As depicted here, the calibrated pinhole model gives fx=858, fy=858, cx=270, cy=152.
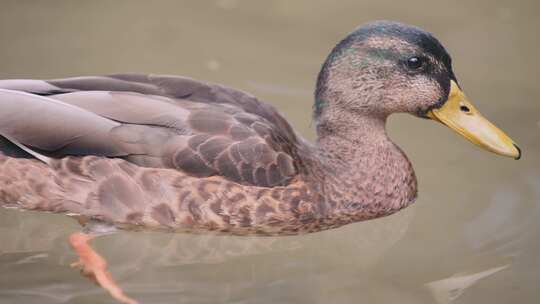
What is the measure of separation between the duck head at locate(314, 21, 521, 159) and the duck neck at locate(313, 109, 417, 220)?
0.34 feet

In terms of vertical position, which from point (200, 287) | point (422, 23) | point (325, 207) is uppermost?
point (422, 23)

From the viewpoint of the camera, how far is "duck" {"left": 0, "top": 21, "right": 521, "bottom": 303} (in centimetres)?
471

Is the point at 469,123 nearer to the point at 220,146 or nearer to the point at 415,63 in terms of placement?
the point at 415,63

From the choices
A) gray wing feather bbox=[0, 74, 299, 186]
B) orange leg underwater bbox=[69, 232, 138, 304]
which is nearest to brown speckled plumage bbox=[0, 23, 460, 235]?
gray wing feather bbox=[0, 74, 299, 186]

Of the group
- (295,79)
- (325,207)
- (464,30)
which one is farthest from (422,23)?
A: (325,207)

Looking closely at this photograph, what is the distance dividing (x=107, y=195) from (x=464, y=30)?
3.86 m

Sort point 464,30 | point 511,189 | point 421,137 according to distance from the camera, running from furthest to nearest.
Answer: point 464,30
point 421,137
point 511,189

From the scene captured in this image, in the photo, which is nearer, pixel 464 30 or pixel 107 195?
pixel 107 195

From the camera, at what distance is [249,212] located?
15.8ft

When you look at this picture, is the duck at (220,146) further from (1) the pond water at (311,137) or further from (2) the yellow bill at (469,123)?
(1) the pond water at (311,137)

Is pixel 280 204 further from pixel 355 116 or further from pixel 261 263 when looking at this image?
pixel 355 116

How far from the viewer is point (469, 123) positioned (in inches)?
201

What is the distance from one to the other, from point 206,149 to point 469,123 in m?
1.59

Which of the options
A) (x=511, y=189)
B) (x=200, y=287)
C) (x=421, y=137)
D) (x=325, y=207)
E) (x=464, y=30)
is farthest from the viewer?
(x=464, y=30)
